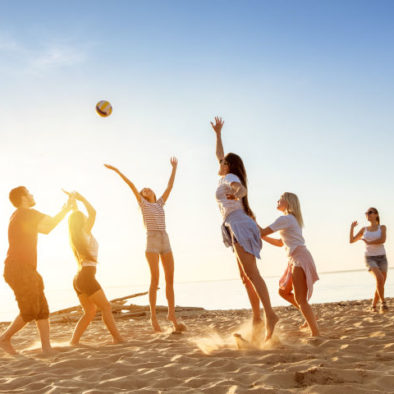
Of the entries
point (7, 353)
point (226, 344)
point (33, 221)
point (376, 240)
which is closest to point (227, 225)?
point (226, 344)

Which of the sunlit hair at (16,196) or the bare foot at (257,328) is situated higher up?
the sunlit hair at (16,196)

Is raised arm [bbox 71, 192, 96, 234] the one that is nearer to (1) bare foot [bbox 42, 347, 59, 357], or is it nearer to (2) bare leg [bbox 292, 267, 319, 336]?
(1) bare foot [bbox 42, 347, 59, 357]

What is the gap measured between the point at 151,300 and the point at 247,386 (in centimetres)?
376

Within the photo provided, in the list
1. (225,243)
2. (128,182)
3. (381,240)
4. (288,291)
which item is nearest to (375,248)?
(381,240)

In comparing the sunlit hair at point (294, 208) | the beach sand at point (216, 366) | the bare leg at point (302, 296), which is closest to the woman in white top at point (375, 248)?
the beach sand at point (216, 366)

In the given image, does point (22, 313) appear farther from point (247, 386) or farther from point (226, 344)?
point (247, 386)

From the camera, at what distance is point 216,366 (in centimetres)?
396

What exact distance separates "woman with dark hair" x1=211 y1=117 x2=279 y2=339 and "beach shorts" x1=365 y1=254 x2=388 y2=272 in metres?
4.30

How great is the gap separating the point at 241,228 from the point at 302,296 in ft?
4.02

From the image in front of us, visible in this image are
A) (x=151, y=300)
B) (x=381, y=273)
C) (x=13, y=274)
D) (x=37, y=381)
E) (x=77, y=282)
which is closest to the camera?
(x=37, y=381)

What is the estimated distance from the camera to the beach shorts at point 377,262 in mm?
8711

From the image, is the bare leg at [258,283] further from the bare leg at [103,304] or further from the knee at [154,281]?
the knee at [154,281]

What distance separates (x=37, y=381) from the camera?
3.76 m

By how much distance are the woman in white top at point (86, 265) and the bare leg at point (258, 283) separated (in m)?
1.89
